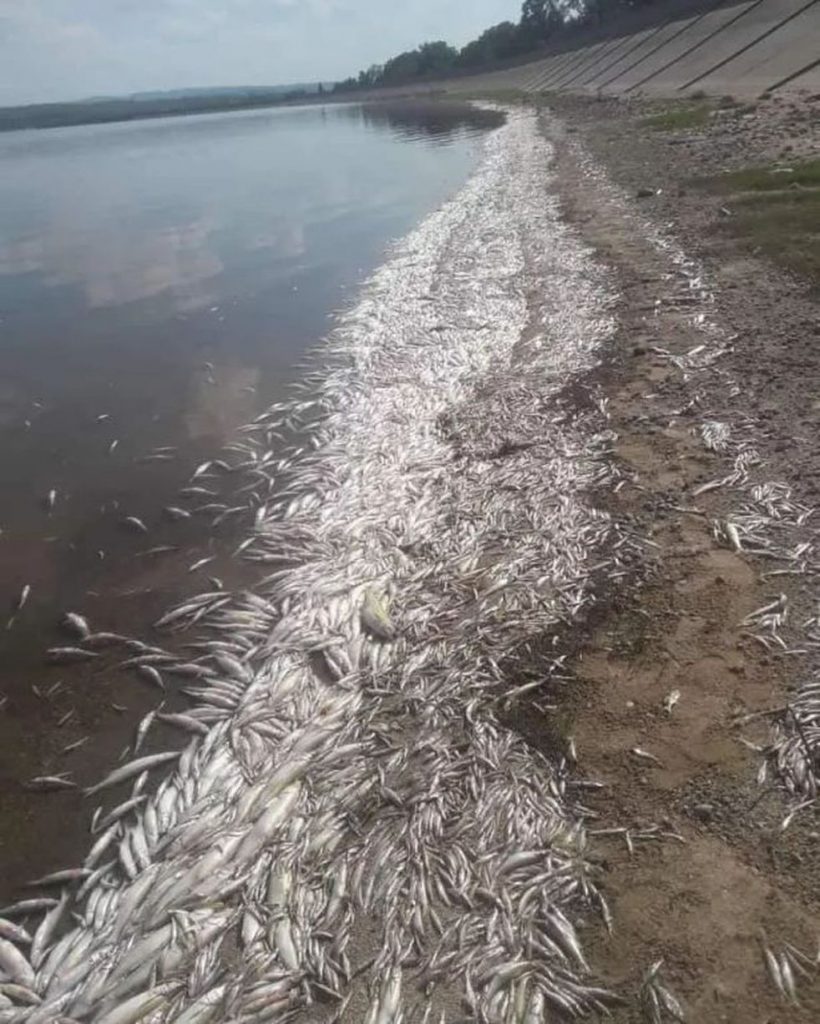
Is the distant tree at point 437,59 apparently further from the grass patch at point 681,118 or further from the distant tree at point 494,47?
the grass patch at point 681,118

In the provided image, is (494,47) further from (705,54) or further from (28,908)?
(28,908)

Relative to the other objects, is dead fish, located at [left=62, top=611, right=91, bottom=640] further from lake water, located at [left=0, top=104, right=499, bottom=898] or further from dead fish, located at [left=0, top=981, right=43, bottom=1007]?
dead fish, located at [left=0, top=981, right=43, bottom=1007]

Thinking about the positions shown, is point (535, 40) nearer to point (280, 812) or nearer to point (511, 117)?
point (511, 117)

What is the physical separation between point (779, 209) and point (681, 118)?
21.8m

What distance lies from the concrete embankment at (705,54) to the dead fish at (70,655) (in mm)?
38337

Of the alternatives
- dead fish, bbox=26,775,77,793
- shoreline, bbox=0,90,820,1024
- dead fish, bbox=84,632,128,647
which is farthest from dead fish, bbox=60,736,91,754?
dead fish, bbox=84,632,128,647

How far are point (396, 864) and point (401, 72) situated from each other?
204m

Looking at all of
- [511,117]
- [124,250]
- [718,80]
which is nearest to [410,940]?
[124,250]

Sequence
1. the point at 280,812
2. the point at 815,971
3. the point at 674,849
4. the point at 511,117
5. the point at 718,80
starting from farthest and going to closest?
the point at 511,117, the point at 718,80, the point at 280,812, the point at 674,849, the point at 815,971

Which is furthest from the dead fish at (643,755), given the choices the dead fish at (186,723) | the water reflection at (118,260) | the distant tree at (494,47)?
the distant tree at (494,47)

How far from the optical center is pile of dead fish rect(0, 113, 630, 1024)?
4.41 m

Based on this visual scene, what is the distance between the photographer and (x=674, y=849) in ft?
15.7

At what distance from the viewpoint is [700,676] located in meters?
6.01

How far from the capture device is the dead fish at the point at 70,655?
7383 mm
